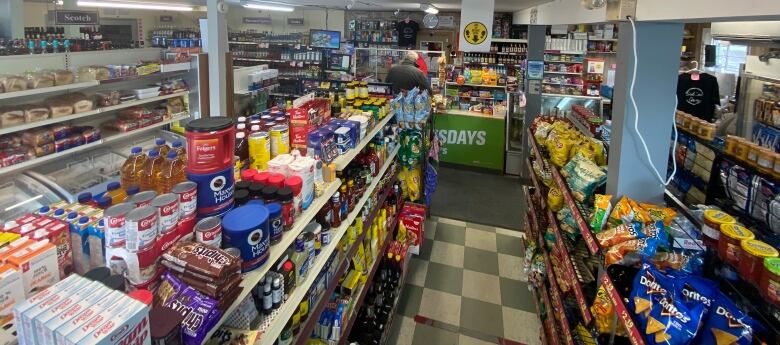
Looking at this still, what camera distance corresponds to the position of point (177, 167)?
166cm

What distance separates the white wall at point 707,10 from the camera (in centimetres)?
120

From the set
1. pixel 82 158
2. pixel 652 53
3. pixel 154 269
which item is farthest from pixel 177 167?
pixel 82 158

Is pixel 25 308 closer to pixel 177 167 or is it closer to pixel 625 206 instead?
pixel 177 167

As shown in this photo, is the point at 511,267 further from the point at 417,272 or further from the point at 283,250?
the point at 283,250

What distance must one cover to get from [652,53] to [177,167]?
77.6 inches

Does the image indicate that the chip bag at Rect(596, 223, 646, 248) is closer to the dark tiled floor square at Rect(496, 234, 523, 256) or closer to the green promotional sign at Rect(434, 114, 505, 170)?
the dark tiled floor square at Rect(496, 234, 523, 256)

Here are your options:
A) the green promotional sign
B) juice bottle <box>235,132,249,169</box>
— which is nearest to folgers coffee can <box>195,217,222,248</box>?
juice bottle <box>235,132,249,169</box>

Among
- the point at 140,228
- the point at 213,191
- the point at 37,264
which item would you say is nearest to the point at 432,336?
the point at 213,191

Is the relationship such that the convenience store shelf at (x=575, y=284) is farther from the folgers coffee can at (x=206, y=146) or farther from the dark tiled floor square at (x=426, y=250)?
the dark tiled floor square at (x=426, y=250)

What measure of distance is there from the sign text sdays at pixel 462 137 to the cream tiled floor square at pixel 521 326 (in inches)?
159

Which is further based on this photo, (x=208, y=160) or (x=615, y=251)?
(x=615, y=251)

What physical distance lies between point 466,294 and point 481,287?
207mm

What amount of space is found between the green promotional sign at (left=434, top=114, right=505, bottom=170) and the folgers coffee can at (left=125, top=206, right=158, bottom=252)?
21.6 feet

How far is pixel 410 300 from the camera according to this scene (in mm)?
4047
